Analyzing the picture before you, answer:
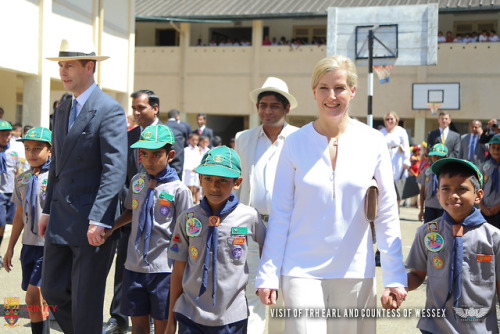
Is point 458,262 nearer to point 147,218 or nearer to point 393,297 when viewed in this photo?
point 393,297

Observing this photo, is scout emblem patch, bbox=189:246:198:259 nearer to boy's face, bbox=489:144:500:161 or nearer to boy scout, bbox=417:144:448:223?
boy's face, bbox=489:144:500:161

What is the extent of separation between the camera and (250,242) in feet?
15.2

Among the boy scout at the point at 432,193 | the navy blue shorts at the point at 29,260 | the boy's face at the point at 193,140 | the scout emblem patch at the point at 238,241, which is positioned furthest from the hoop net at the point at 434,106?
the scout emblem patch at the point at 238,241

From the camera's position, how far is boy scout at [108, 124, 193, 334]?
4664mm

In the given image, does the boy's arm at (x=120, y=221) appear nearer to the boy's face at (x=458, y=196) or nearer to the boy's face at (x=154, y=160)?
the boy's face at (x=154, y=160)

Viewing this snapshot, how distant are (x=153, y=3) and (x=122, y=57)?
13485 millimetres

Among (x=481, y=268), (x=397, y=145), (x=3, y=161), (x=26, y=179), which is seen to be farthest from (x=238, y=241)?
(x=397, y=145)

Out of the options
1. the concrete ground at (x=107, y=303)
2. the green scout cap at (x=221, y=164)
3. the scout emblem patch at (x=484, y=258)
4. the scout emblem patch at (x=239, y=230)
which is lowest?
the concrete ground at (x=107, y=303)

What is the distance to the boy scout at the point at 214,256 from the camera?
147 inches

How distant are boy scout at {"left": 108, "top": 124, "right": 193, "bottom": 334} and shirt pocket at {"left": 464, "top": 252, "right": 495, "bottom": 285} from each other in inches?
81.3

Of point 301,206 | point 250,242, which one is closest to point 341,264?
point 301,206

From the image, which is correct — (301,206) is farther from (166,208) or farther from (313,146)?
(166,208)

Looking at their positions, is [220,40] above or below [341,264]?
above

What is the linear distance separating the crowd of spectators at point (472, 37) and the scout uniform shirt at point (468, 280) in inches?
1061
